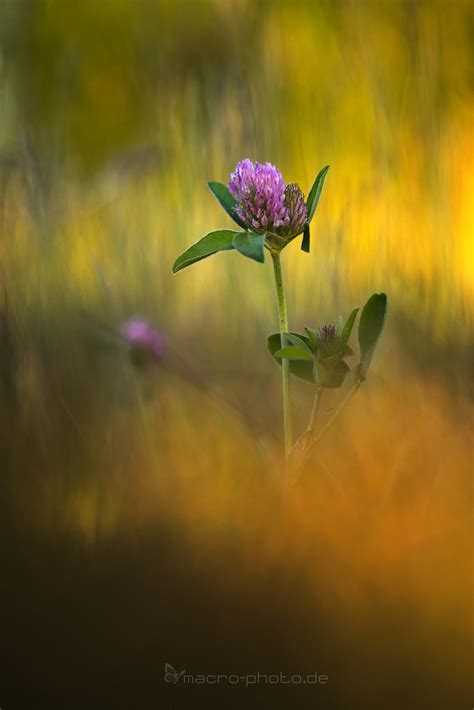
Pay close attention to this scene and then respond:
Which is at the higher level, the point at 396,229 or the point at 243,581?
the point at 396,229

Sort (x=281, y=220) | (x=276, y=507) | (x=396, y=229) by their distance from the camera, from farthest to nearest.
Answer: (x=396, y=229)
(x=276, y=507)
(x=281, y=220)

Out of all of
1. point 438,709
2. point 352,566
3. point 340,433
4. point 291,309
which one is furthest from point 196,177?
point 438,709

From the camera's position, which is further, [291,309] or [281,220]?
[291,309]

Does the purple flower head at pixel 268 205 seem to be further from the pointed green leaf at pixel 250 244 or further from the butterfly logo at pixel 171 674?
the butterfly logo at pixel 171 674

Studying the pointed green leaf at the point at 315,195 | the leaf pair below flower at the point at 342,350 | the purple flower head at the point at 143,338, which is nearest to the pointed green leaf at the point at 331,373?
the leaf pair below flower at the point at 342,350

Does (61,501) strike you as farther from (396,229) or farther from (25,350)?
(396,229)

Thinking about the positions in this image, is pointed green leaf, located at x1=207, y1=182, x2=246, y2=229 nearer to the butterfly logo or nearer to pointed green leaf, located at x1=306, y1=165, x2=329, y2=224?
pointed green leaf, located at x1=306, y1=165, x2=329, y2=224
